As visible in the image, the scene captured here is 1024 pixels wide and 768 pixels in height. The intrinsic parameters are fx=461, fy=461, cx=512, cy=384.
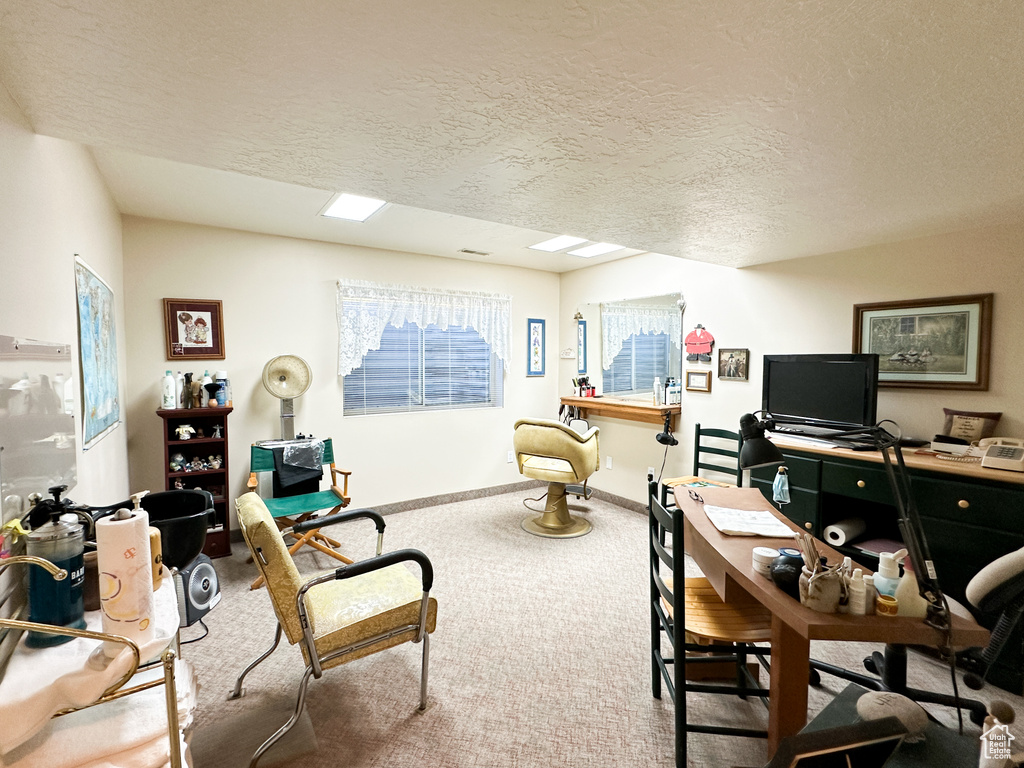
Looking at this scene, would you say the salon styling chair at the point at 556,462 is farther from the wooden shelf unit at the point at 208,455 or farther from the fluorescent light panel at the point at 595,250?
the wooden shelf unit at the point at 208,455

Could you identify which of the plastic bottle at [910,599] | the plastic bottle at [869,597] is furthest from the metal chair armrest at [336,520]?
the plastic bottle at [910,599]

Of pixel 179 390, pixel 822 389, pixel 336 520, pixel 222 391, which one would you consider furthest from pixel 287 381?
pixel 822 389

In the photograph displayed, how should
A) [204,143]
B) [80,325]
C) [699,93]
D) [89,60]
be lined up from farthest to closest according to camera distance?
1. [80,325]
2. [204,143]
3. [699,93]
4. [89,60]

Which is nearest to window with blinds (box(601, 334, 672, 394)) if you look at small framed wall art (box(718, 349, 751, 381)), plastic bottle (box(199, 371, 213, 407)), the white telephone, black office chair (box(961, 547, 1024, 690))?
small framed wall art (box(718, 349, 751, 381))

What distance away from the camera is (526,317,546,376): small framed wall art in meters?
5.29

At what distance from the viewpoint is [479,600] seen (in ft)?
9.57

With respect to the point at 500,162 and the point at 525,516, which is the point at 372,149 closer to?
the point at 500,162

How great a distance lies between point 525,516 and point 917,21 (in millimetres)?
4091

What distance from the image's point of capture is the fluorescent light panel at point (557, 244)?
3980 millimetres

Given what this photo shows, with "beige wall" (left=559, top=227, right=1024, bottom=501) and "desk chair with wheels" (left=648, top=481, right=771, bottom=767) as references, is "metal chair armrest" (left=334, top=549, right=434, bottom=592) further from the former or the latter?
"beige wall" (left=559, top=227, right=1024, bottom=501)

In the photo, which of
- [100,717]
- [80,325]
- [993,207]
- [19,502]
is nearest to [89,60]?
[19,502]

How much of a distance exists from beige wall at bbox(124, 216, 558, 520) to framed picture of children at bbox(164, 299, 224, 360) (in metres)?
0.05

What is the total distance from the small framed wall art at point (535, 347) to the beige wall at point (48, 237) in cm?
367

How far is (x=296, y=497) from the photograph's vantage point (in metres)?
3.61
